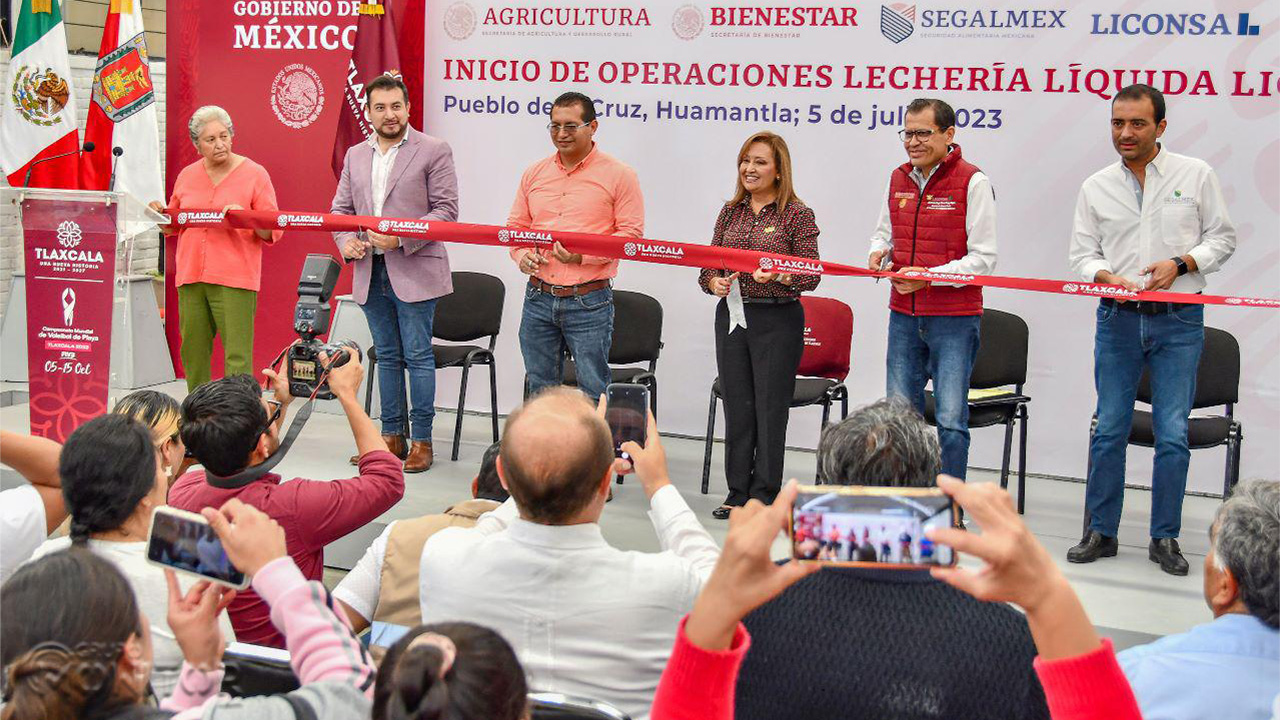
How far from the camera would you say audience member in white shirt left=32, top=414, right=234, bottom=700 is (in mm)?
2350

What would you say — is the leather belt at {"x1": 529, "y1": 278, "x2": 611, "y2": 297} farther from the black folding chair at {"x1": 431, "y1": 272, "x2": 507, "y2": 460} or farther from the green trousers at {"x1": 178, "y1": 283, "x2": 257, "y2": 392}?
the green trousers at {"x1": 178, "y1": 283, "x2": 257, "y2": 392}

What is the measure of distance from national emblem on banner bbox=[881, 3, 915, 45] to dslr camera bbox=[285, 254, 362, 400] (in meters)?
2.85

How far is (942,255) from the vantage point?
196 inches

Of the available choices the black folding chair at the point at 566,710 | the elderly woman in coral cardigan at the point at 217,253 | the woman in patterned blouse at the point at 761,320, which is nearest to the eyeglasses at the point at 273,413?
the black folding chair at the point at 566,710

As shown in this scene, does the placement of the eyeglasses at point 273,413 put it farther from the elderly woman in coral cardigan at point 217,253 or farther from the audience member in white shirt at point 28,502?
the elderly woman in coral cardigan at point 217,253

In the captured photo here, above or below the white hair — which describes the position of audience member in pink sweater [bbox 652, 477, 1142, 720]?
below

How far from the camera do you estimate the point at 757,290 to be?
5.05m

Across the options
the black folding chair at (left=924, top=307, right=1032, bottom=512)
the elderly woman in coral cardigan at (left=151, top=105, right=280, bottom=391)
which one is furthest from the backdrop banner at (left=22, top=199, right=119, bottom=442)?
the black folding chair at (left=924, top=307, right=1032, bottom=512)

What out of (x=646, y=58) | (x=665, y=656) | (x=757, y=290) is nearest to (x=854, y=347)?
(x=757, y=290)

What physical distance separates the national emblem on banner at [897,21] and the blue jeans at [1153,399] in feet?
5.95

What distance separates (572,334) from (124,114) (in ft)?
11.0

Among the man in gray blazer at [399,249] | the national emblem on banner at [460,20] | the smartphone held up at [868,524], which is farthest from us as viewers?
the national emblem on banner at [460,20]

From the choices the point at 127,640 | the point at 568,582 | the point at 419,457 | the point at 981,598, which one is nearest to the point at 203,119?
the point at 419,457

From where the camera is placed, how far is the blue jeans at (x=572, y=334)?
5.46 meters
